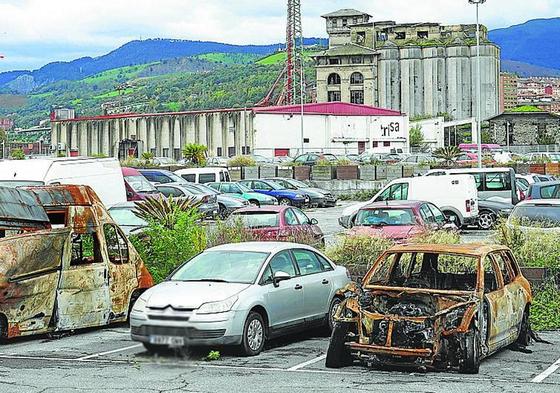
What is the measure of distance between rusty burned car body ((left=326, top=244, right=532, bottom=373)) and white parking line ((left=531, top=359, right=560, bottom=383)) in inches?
26.6

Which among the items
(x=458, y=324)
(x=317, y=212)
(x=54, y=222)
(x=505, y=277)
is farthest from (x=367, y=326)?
(x=317, y=212)

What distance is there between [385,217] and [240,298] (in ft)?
37.3

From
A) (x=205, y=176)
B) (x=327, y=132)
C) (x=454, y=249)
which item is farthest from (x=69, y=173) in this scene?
(x=327, y=132)

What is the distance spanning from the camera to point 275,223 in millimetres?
22453

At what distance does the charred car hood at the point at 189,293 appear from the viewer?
12.5 meters

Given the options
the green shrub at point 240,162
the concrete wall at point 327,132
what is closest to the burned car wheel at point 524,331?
the green shrub at point 240,162

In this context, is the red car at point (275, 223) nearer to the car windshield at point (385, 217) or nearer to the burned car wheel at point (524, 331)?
the car windshield at point (385, 217)

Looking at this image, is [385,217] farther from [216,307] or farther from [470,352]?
[470,352]

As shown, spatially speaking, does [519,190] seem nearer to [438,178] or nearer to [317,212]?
[438,178]

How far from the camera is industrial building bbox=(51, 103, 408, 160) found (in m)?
89.2

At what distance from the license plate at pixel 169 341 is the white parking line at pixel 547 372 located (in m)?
4.25

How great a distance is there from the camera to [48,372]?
12.0 m

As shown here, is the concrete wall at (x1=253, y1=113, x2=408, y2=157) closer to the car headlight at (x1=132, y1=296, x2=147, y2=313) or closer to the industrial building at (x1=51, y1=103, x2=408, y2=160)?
the industrial building at (x1=51, y1=103, x2=408, y2=160)

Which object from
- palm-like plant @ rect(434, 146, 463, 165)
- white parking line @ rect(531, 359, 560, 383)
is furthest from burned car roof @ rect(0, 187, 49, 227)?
palm-like plant @ rect(434, 146, 463, 165)
